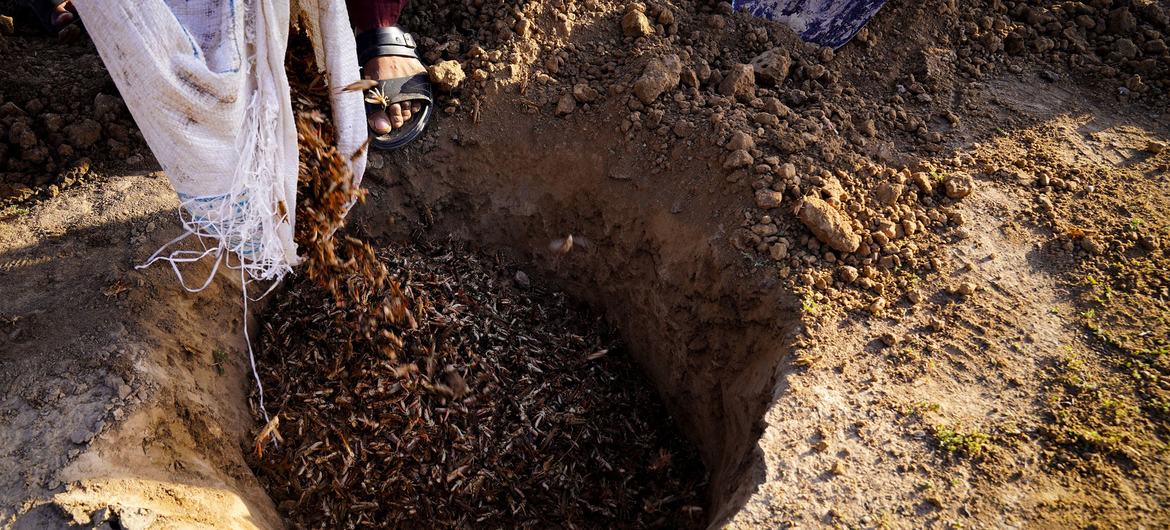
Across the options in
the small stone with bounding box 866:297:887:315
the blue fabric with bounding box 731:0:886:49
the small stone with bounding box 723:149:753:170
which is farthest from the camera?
the blue fabric with bounding box 731:0:886:49

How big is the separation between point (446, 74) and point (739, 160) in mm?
1594

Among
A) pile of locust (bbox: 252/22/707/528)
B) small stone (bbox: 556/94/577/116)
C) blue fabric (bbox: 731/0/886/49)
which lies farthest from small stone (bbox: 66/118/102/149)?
blue fabric (bbox: 731/0/886/49)

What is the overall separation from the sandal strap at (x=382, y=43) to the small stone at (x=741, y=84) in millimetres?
1668

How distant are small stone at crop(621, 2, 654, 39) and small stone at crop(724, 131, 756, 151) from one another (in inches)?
34.0

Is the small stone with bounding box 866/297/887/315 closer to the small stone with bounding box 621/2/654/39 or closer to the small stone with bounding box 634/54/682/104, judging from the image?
the small stone with bounding box 634/54/682/104

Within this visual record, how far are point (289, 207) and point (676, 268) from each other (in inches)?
70.9

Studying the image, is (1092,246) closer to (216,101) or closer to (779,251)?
(779,251)

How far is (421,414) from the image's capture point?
3.21 meters

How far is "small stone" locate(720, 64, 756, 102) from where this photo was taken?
11.6 ft

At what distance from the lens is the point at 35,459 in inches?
95.2

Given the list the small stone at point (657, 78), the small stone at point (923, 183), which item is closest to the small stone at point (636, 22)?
the small stone at point (657, 78)

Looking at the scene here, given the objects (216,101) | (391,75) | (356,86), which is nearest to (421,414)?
(356,86)

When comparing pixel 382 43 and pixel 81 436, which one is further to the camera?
pixel 382 43

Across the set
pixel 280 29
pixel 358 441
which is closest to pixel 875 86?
pixel 280 29
